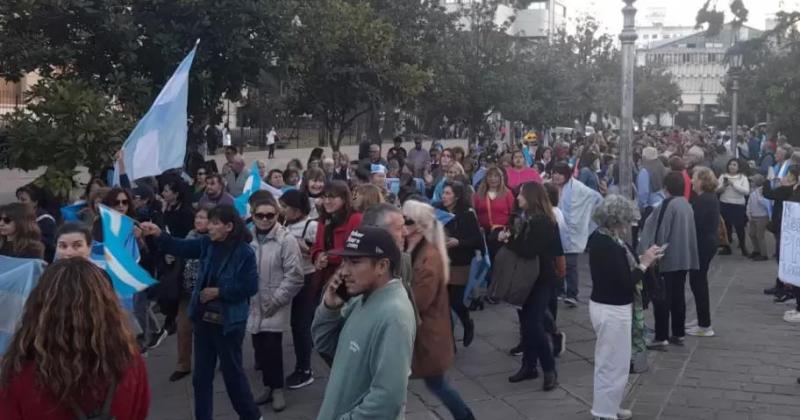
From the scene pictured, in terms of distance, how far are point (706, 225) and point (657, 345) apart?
135 centimetres

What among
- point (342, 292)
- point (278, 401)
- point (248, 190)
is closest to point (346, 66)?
point (248, 190)

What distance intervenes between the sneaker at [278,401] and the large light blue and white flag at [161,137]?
6.75 ft

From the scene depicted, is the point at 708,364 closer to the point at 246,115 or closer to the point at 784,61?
the point at 784,61

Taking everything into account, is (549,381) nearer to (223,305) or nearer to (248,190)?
(223,305)

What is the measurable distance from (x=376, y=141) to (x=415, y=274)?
15291mm

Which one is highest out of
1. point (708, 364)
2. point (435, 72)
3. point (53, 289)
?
point (435, 72)

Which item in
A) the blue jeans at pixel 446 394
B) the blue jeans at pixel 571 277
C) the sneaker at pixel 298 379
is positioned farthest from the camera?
the blue jeans at pixel 571 277

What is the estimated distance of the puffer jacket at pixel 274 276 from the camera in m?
6.62

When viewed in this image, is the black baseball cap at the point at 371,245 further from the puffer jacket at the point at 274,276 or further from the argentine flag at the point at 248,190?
the argentine flag at the point at 248,190

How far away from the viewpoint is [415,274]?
541 centimetres

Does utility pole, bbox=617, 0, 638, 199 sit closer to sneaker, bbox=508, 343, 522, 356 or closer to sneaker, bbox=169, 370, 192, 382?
sneaker, bbox=508, 343, 522, 356

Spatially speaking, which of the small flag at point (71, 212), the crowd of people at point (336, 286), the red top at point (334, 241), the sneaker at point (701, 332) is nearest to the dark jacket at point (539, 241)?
the crowd of people at point (336, 286)

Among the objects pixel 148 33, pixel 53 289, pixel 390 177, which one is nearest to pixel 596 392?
pixel 53 289

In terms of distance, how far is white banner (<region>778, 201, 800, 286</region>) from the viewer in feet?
29.3
